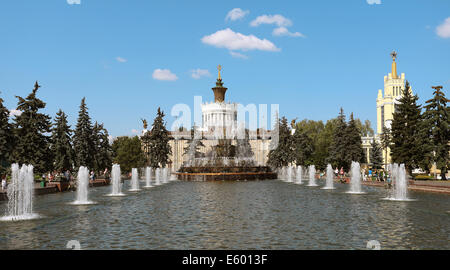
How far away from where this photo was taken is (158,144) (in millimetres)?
70875

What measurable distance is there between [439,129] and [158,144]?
142 feet

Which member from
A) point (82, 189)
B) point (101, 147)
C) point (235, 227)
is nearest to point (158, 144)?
point (101, 147)

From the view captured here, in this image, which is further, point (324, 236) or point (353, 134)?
point (353, 134)

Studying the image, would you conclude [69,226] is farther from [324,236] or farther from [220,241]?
[324,236]

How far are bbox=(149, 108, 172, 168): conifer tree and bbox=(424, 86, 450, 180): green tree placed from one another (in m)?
41.6

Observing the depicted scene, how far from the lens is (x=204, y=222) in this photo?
14.5m

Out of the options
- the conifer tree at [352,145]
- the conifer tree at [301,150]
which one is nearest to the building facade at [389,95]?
the conifer tree at [301,150]

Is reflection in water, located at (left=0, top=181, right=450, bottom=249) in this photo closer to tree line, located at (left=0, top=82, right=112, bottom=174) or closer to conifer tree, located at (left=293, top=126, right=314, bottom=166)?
tree line, located at (left=0, top=82, right=112, bottom=174)

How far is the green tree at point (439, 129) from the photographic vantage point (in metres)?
42.0

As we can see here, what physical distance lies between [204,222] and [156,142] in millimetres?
57639

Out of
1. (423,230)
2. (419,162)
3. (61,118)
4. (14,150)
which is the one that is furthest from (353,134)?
(423,230)

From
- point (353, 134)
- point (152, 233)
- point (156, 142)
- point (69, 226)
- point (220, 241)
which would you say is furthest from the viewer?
point (156, 142)

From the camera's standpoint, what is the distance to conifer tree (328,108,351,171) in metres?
64.1

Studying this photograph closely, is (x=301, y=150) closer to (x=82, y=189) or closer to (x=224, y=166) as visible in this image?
(x=224, y=166)
